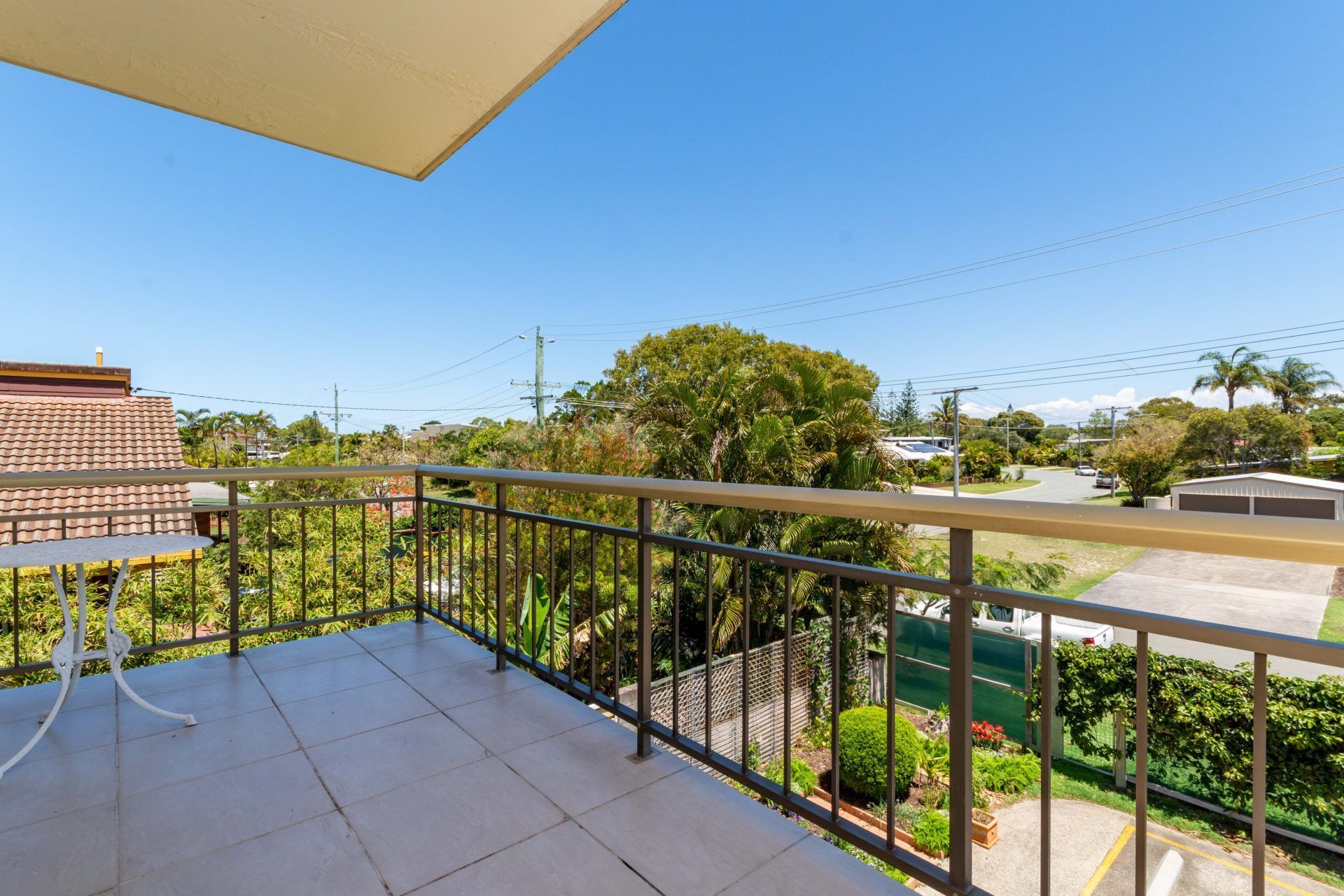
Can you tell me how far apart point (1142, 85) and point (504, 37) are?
1664 inches

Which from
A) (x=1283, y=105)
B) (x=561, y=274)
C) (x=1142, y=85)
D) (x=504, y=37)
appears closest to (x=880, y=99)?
(x=1142, y=85)

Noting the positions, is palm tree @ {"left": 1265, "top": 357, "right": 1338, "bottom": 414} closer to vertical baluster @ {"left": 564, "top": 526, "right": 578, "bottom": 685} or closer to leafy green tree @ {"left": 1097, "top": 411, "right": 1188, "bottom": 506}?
leafy green tree @ {"left": 1097, "top": 411, "right": 1188, "bottom": 506}

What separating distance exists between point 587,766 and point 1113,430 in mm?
32955

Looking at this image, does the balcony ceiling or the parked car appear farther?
the parked car

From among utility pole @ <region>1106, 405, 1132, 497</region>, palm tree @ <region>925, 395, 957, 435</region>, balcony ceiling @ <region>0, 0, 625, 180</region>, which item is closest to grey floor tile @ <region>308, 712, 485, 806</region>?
balcony ceiling @ <region>0, 0, 625, 180</region>

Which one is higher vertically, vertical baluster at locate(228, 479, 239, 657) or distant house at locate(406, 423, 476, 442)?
distant house at locate(406, 423, 476, 442)

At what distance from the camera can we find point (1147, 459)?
75.8ft

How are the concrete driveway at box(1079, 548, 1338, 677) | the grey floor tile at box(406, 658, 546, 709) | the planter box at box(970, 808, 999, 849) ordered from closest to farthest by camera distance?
the grey floor tile at box(406, 658, 546, 709)
the planter box at box(970, 808, 999, 849)
the concrete driveway at box(1079, 548, 1338, 677)

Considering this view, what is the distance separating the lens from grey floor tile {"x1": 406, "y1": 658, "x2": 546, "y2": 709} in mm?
2484

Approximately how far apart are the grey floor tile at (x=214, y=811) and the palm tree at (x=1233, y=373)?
37.7m

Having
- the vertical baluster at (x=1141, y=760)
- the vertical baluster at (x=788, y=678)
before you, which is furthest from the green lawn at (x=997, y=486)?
the vertical baluster at (x=1141, y=760)

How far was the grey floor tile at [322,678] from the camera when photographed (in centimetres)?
253

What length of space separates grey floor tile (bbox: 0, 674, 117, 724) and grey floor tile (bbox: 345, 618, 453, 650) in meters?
1.00

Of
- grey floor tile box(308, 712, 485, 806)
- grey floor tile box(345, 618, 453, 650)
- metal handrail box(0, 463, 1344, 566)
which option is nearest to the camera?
metal handrail box(0, 463, 1344, 566)
